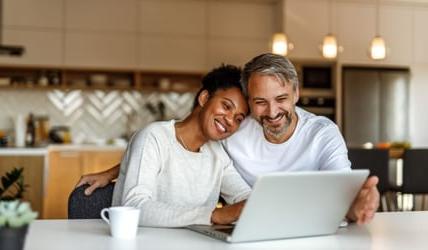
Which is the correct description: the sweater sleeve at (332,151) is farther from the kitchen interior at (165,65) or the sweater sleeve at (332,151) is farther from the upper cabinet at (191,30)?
the upper cabinet at (191,30)

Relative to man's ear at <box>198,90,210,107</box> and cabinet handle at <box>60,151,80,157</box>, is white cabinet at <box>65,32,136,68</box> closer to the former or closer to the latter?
cabinet handle at <box>60,151,80,157</box>

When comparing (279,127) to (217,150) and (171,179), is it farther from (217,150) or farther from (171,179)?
(171,179)

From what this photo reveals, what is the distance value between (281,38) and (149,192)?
11.9ft

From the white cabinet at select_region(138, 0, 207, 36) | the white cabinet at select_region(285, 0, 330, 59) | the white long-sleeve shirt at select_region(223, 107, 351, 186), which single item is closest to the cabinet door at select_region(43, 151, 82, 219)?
the white cabinet at select_region(138, 0, 207, 36)

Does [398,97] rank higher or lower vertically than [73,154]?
higher

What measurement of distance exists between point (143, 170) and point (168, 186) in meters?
0.18

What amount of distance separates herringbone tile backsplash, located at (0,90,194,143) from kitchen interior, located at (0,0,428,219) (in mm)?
11

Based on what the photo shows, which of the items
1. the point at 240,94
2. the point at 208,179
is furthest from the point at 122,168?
Result: the point at 240,94

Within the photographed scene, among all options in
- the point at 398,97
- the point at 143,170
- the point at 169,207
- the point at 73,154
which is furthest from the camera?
the point at 398,97

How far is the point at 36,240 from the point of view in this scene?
55.3 inches

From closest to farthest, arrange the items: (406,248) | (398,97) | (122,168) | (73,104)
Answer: (406,248), (122,168), (73,104), (398,97)

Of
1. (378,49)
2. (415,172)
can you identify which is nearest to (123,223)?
(415,172)

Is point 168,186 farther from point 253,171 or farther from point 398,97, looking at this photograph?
point 398,97

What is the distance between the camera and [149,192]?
1.73m
